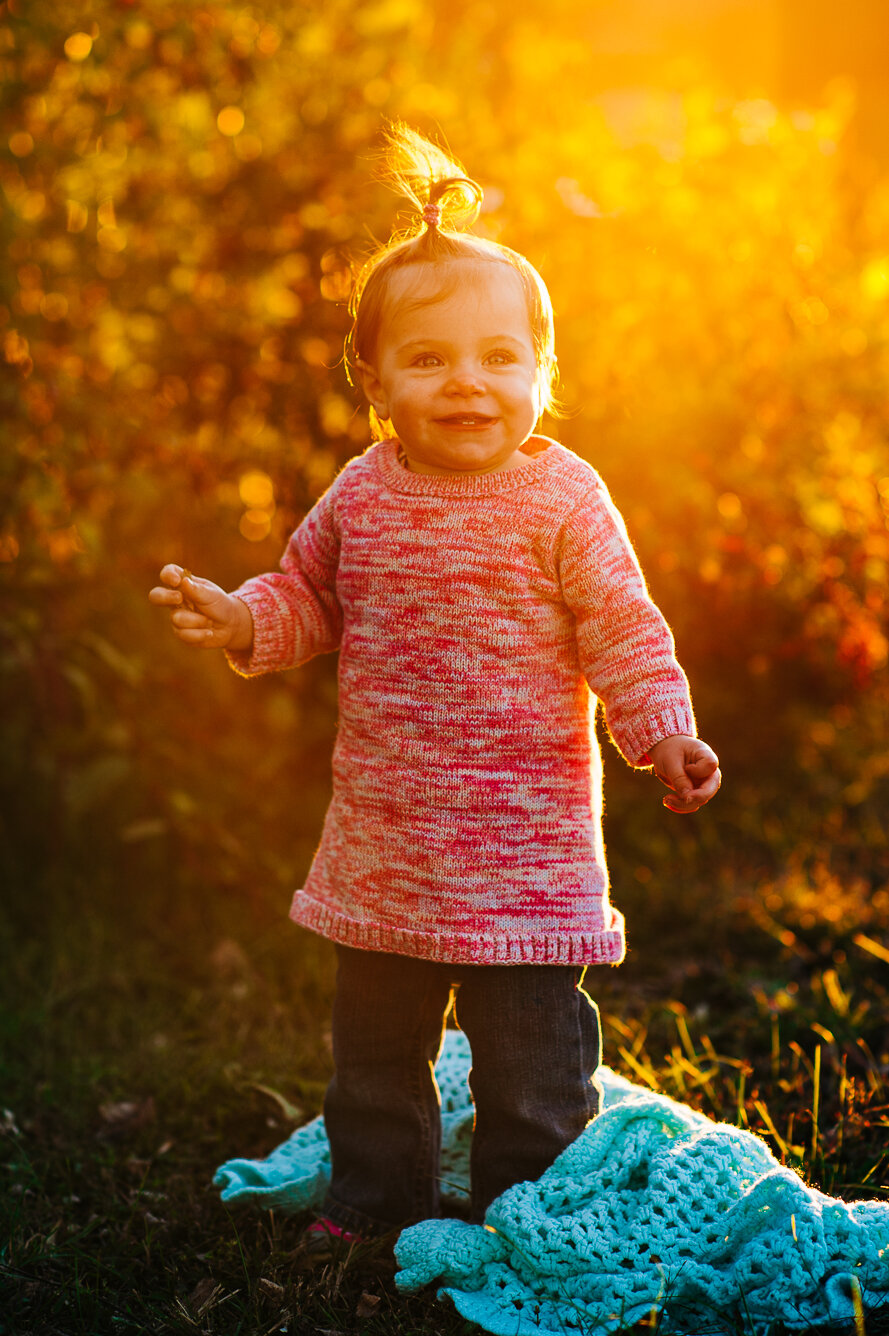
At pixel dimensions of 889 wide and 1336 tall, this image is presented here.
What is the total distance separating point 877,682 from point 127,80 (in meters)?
2.85

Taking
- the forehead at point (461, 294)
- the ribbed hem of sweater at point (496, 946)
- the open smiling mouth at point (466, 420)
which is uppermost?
the forehead at point (461, 294)

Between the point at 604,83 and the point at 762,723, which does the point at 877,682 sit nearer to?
the point at 762,723

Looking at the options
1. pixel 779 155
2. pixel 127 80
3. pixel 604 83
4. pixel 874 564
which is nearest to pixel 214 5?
pixel 127 80

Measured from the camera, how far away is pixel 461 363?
1928 millimetres

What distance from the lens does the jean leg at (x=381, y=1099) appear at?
2137 millimetres

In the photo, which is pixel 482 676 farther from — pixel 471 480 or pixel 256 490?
pixel 256 490

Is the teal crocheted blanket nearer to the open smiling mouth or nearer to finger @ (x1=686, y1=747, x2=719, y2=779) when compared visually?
finger @ (x1=686, y1=747, x2=719, y2=779)

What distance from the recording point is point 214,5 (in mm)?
3355

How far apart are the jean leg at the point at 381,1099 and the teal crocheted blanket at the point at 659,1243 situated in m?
0.15

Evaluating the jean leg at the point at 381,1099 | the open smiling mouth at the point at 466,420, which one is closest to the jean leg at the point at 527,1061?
the jean leg at the point at 381,1099

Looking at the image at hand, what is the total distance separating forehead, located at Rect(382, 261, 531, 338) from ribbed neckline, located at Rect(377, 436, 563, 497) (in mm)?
201

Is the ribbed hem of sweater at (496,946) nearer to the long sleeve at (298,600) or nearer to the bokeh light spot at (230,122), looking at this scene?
the long sleeve at (298,600)

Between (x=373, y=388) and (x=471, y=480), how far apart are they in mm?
245

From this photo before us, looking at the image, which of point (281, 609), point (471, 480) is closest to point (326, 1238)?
point (281, 609)
